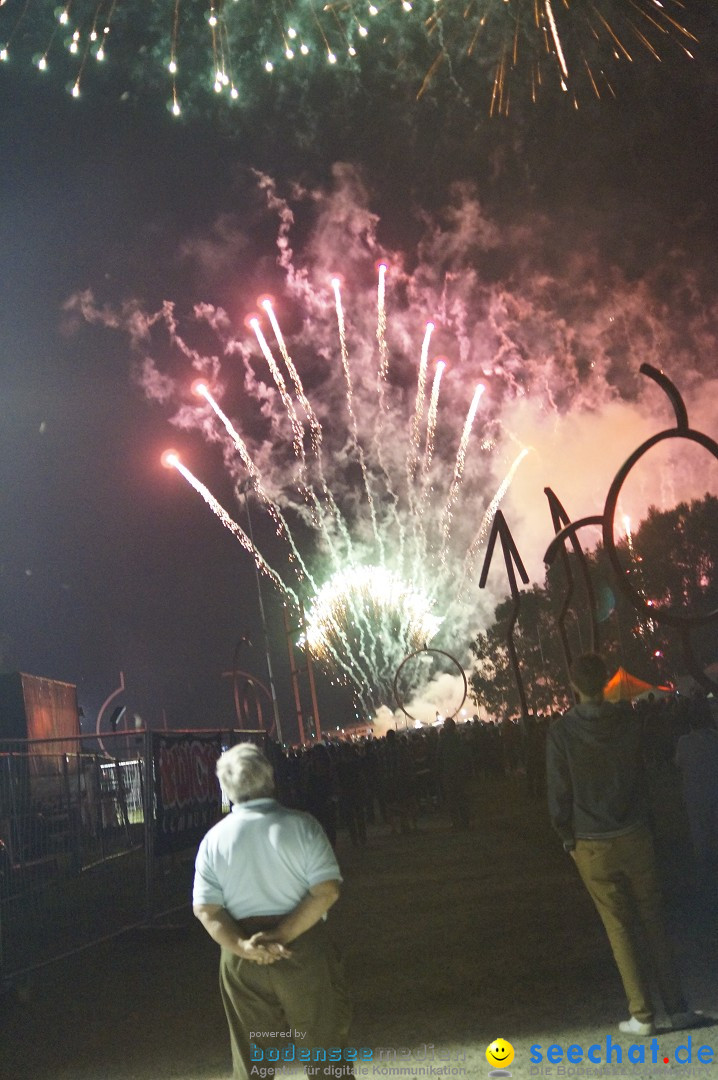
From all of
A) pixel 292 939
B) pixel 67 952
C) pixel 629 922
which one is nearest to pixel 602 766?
pixel 629 922

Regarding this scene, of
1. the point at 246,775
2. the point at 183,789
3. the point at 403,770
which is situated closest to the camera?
the point at 246,775

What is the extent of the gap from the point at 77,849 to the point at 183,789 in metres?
1.56

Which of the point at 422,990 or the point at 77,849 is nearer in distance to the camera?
the point at 422,990

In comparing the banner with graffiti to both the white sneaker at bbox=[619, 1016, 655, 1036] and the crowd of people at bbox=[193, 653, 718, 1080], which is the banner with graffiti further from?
the white sneaker at bbox=[619, 1016, 655, 1036]

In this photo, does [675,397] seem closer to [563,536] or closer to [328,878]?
[563,536]

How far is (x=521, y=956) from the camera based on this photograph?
24.7 ft

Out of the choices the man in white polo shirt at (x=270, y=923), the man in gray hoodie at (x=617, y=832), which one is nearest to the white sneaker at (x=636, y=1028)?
the man in gray hoodie at (x=617, y=832)

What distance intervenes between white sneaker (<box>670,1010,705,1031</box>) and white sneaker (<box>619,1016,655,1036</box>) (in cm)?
13

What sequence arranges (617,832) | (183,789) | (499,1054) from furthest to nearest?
(183,789)
(617,832)
(499,1054)

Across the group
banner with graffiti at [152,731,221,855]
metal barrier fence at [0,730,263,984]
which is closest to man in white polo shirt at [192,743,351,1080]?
metal barrier fence at [0,730,263,984]

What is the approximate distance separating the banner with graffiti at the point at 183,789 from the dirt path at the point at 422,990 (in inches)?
46.9

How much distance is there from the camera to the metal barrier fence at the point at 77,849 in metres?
9.62

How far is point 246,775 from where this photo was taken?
4066 millimetres

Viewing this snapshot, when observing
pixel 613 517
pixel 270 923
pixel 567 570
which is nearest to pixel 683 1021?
pixel 270 923
